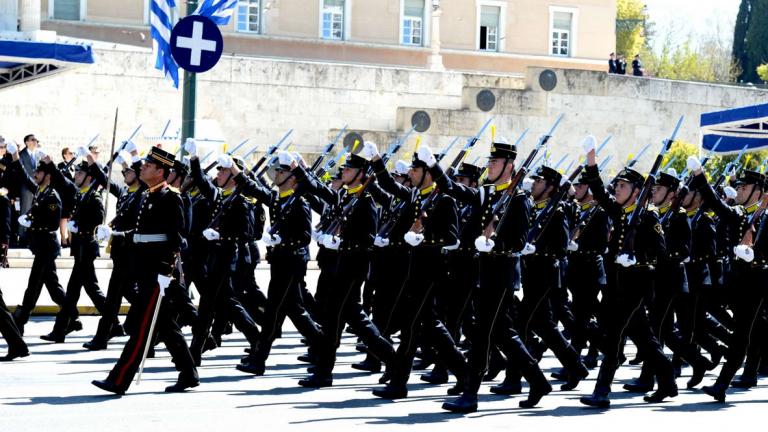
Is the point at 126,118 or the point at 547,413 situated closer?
the point at 547,413

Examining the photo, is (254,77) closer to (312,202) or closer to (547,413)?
(312,202)

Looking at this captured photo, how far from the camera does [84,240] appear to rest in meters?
14.4

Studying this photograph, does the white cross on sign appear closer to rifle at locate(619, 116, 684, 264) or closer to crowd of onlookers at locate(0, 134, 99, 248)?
crowd of onlookers at locate(0, 134, 99, 248)

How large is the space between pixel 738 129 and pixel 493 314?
34.0 feet

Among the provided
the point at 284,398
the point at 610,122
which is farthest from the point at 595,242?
the point at 610,122

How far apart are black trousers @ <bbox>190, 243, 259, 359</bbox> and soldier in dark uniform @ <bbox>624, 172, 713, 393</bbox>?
321cm

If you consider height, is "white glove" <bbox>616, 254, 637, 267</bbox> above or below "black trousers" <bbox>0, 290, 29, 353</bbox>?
above

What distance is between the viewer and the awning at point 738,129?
19.8 m

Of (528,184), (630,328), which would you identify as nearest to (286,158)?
(528,184)

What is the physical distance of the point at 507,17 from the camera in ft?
149

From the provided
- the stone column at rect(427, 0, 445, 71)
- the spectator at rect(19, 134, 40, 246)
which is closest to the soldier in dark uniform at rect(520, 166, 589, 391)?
the spectator at rect(19, 134, 40, 246)

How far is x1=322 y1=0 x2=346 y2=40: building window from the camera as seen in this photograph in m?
42.5

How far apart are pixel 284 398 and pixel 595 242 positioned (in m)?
3.31

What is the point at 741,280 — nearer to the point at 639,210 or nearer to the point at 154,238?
the point at 639,210
